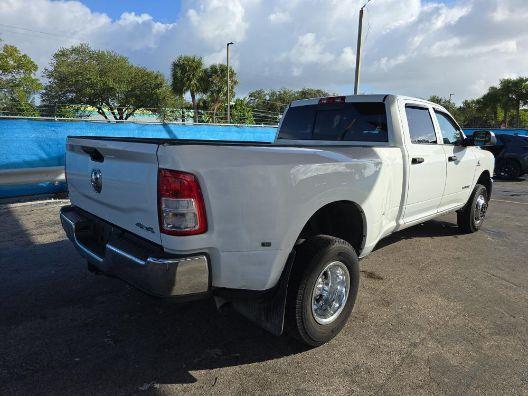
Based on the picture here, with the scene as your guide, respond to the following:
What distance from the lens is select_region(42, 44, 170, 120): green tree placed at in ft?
127

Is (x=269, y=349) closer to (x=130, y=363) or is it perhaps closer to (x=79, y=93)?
(x=130, y=363)

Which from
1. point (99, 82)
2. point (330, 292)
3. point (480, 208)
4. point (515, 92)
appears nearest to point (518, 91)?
point (515, 92)

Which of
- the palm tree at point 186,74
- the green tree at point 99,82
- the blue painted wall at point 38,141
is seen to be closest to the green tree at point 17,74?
the green tree at point 99,82

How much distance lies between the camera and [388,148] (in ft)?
12.7

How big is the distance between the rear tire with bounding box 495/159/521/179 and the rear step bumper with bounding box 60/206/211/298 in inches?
596

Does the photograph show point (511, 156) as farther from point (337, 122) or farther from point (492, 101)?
point (492, 101)

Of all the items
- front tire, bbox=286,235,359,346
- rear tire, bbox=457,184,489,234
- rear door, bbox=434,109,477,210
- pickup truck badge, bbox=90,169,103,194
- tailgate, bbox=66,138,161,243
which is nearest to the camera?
tailgate, bbox=66,138,161,243

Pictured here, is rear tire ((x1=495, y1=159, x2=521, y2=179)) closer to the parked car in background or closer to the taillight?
the parked car in background

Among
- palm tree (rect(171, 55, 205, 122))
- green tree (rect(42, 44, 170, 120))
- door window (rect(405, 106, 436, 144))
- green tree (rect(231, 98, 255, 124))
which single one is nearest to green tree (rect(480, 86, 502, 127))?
green tree (rect(231, 98, 255, 124))

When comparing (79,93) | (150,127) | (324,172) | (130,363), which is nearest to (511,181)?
(150,127)

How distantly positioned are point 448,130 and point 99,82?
1543 inches

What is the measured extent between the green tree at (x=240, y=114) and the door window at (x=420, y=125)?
31.1 m

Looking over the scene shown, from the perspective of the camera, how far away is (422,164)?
4.38 metres

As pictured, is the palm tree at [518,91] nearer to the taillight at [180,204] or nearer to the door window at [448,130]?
the door window at [448,130]
